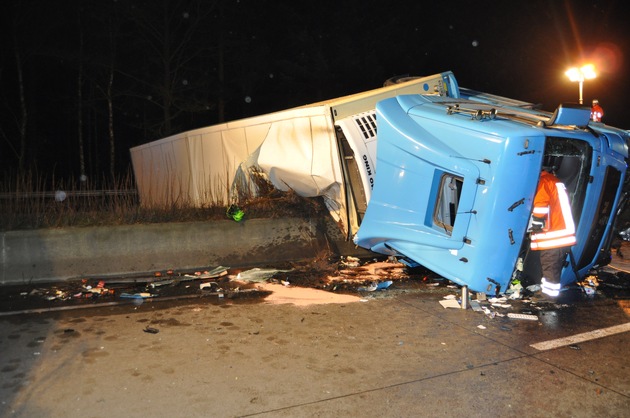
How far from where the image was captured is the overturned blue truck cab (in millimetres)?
4914

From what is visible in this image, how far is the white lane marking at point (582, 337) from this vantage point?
4.55 meters

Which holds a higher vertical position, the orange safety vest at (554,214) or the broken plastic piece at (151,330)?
the orange safety vest at (554,214)

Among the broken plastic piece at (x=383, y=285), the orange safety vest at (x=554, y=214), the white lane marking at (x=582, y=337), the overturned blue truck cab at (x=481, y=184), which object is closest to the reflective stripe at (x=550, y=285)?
the overturned blue truck cab at (x=481, y=184)

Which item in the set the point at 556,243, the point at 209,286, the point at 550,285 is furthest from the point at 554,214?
the point at 209,286

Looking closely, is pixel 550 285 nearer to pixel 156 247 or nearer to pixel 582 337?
pixel 582 337

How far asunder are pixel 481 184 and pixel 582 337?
1656 millimetres

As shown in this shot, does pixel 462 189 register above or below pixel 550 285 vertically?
above

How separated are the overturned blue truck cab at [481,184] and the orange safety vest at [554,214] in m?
0.25

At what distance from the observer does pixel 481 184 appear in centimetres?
498

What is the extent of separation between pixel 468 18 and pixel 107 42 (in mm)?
17529

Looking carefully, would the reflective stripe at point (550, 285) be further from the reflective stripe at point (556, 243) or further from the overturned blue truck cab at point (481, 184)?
the reflective stripe at point (556, 243)

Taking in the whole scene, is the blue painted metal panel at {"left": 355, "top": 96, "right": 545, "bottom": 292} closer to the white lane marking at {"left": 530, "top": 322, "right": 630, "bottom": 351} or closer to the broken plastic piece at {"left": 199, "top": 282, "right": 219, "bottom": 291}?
the white lane marking at {"left": 530, "top": 322, "right": 630, "bottom": 351}

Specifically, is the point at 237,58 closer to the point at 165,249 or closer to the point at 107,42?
the point at 107,42

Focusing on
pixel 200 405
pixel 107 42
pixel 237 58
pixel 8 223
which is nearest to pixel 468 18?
pixel 237 58
